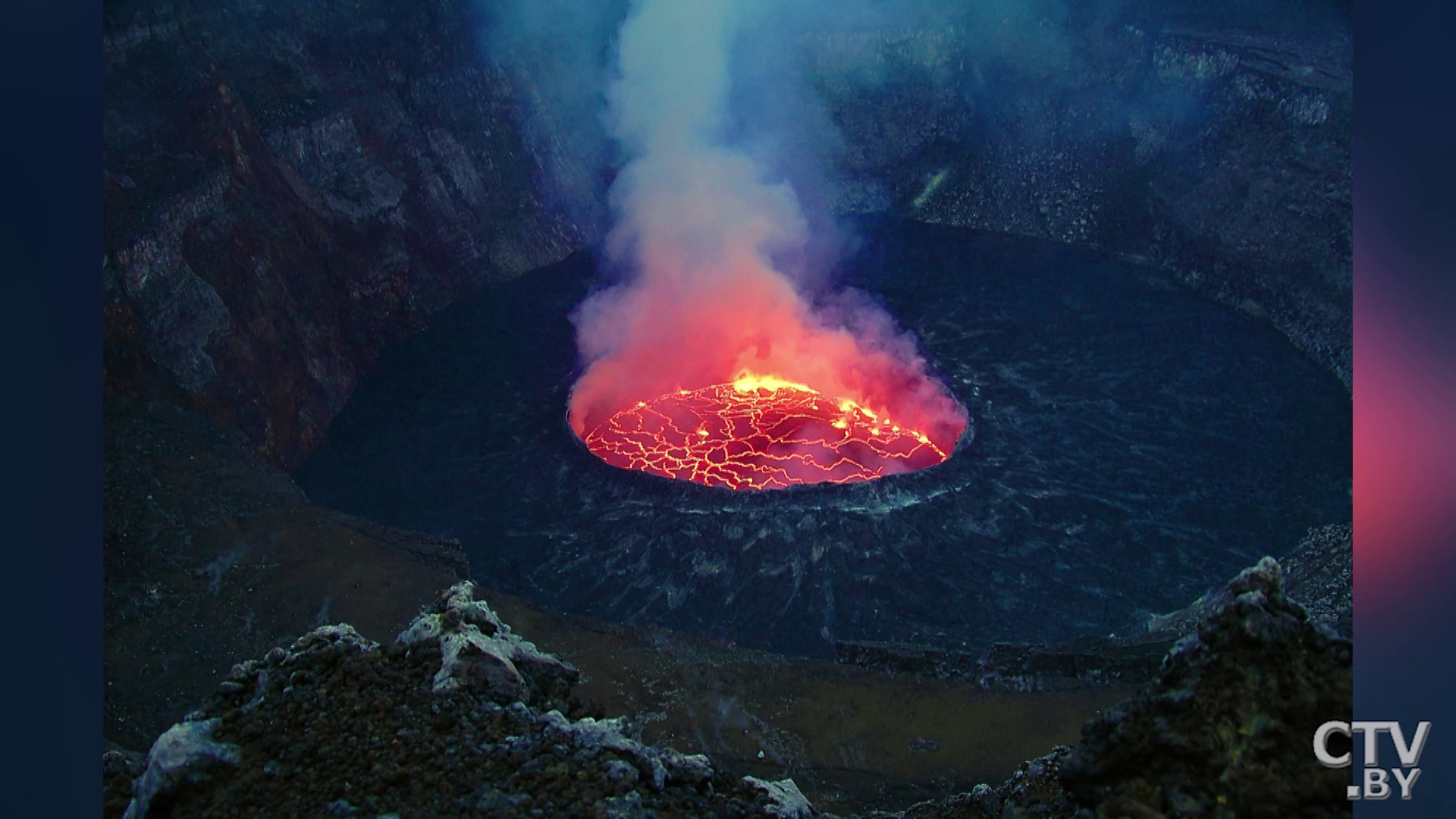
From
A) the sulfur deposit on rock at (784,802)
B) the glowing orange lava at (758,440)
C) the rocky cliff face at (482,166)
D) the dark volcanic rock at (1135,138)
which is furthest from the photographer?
the dark volcanic rock at (1135,138)

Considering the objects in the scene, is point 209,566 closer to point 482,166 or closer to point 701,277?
point 701,277

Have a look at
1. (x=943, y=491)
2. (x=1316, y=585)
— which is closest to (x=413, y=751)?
(x=1316, y=585)

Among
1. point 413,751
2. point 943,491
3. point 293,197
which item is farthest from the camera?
point 293,197

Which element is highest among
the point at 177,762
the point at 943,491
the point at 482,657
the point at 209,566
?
the point at 943,491

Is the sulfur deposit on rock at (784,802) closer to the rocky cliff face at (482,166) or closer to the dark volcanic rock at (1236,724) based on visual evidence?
the dark volcanic rock at (1236,724)

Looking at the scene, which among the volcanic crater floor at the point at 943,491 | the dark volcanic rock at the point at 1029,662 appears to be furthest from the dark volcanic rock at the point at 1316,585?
the dark volcanic rock at the point at 1029,662

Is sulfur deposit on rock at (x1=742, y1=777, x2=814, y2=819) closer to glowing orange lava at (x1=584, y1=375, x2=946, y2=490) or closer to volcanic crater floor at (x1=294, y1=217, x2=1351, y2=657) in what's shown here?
volcanic crater floor at (x1=294, y1=217, x2=1351, y2=657)
